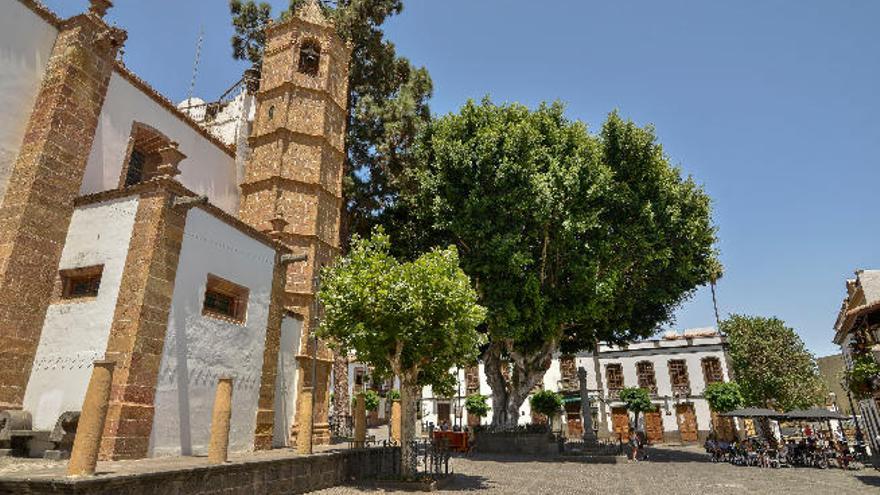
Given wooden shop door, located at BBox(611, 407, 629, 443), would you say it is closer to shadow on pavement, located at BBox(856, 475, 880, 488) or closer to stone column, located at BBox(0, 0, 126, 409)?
shadow on pavement, located at BBox(856, 475, 880, 488)

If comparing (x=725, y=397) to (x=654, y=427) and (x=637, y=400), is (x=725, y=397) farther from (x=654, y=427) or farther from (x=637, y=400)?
(x=654, y=427)

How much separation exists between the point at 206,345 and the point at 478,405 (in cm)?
3256

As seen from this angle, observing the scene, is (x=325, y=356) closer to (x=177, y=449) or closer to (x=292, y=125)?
(x=177, y=449)

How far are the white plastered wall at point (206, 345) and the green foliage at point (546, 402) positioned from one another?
2944 centimetres

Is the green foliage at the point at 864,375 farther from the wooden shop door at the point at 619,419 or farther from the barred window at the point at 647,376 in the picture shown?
the wooden shop door at the point at 619,419

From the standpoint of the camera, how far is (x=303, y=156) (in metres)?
20.8

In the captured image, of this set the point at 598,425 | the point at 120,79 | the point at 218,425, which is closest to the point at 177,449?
the point at 218,425

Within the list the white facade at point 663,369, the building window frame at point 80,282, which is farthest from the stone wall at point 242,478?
the white facade at point 663,369

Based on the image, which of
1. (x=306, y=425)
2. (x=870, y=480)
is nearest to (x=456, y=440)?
(x=306, y=425)

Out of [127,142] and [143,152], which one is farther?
[143,152]

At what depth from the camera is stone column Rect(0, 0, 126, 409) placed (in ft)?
36.6

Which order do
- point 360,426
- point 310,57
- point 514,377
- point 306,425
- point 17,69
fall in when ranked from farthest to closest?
point 514,377, point 310,57, point 360,426, point 306,425, point 17,69

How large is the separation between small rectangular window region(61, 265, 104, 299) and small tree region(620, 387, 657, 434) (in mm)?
33035

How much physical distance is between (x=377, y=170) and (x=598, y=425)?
27.7 m
